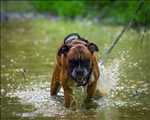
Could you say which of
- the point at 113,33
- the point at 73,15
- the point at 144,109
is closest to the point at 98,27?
the point at 113,33

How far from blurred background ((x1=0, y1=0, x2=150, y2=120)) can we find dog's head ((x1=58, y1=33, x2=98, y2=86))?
1.89 feet

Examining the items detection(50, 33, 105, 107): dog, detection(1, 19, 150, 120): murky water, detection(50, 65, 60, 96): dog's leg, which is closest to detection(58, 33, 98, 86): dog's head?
detection(50, 33, 105, 107): dog

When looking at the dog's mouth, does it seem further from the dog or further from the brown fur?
the brown fur

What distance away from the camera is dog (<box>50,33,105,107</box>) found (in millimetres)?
8125

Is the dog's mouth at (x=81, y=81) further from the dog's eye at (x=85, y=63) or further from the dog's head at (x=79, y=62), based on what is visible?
the dog's eye at (x=85, y=63)

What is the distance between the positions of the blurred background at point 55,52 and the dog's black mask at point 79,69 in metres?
0.58

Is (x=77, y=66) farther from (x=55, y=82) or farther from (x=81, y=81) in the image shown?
(x=55, y=82)

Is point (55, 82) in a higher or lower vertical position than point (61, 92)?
higher

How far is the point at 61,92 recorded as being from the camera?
1006 cm

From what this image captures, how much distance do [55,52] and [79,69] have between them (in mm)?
7155

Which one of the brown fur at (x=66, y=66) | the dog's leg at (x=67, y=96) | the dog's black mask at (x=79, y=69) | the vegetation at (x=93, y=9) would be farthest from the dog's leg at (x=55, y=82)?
the vegetation at (x=93, y=9)

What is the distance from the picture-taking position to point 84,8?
2330 centimetres

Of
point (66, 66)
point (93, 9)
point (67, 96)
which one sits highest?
point (93, 9)

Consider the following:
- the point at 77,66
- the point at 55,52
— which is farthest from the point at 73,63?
the point at 55,52
